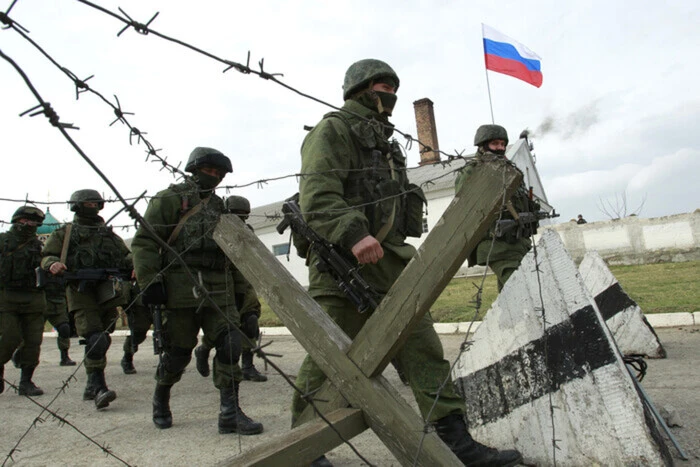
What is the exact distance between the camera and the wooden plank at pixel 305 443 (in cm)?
175

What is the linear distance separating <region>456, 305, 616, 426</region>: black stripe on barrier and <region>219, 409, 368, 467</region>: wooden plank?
4.15 feet

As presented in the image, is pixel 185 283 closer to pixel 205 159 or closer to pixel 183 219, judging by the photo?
pixel 183 219

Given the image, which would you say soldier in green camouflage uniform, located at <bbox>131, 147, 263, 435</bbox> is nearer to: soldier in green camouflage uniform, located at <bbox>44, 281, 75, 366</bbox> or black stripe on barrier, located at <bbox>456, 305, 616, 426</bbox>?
black stripe on barrier, located at <bbox>456, 305, 616, 426</bbox>

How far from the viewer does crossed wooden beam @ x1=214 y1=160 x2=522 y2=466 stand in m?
1.80

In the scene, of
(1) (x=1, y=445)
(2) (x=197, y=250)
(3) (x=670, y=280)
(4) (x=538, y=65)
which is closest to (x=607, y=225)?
(3) (x=670, y=280)

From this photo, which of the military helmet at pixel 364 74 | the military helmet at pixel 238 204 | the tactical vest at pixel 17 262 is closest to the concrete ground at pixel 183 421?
the tactical vest at pixel 17 262

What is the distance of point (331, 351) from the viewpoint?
1.99 m

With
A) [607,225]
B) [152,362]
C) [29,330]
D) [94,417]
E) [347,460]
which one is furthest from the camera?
[607,225]

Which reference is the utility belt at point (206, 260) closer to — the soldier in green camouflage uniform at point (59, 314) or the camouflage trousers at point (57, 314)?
the soldier in green camouflage uniform at point (59, 314)

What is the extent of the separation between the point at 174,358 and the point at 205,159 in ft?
4.99

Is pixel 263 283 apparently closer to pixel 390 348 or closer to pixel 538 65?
pixel 390 348

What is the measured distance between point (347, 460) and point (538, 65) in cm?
763

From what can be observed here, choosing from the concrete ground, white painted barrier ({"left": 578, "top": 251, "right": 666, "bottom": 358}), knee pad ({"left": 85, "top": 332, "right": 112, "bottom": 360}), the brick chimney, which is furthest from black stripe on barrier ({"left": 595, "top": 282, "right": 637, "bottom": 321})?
the brick chimney

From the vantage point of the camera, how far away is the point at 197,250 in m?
4.14
